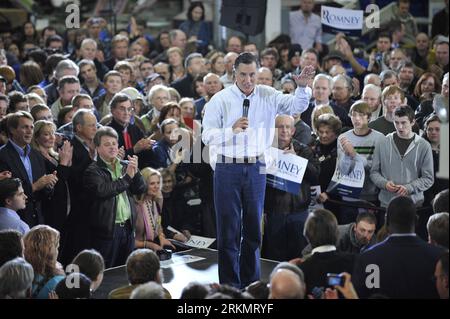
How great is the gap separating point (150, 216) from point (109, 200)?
647mm

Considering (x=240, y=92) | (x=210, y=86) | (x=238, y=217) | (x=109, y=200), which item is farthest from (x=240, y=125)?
(x=210, y=86)

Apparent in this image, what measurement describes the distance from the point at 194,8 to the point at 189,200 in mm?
5612

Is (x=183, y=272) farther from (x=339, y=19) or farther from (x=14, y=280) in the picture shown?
(x=339, y=19)

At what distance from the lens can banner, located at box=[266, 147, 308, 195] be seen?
785 cm

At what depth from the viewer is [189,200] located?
8.93 metres

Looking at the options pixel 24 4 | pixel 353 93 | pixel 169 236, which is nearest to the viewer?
pixel 169 236

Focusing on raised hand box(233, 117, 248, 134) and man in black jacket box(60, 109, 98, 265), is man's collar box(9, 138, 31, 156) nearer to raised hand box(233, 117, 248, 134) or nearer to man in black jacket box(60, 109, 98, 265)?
man in black jacket box(60, 109, 98, 265)

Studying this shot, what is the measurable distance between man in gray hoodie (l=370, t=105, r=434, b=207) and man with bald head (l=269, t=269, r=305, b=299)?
9.55 feet

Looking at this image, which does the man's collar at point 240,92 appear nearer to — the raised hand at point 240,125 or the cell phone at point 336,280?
the raised hand at point 240,125

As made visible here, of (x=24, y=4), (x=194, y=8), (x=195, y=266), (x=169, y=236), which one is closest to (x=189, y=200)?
(x=169, y=236)

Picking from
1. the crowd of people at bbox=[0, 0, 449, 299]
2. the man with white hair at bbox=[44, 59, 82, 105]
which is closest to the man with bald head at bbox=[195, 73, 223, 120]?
the crowd of people at bbox=[0, 0, 449, 299]

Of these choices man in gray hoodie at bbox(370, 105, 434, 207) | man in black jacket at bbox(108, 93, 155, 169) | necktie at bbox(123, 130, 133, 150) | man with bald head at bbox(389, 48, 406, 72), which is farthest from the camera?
man with bald head at bbox(389, 48, 406, 72)
